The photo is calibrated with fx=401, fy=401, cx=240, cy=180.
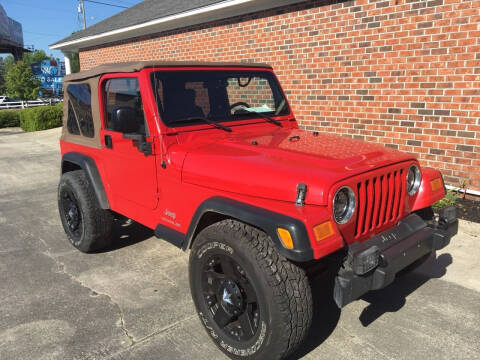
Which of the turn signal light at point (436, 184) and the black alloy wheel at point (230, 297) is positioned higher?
the turn signal light at point (436, 184)

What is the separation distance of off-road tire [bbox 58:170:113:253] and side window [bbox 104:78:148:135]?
2.46 feet

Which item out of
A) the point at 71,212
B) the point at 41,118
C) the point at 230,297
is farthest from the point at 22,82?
the point at 230,297

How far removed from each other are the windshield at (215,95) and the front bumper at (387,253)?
63.4 inches

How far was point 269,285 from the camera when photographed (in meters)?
2.19

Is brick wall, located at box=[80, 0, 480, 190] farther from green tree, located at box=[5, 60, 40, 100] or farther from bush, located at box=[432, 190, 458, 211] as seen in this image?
green tree, located at box=[5, 60, 40, 100]

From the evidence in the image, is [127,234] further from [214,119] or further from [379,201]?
[379,201]

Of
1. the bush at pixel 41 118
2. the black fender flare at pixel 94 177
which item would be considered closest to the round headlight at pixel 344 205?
the black fender flare at pixel 94 177

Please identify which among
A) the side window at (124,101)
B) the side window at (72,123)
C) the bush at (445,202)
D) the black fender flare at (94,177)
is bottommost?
the bush at (445,202)

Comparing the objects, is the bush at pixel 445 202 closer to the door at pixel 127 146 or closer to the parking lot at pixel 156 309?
the parking lot at pixel 156 309

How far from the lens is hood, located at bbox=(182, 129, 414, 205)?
2332 millimetres

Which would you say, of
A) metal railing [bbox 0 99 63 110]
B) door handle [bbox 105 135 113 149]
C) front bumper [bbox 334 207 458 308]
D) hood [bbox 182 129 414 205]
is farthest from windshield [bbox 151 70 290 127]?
metal railing [bbox 0 99 63 110]

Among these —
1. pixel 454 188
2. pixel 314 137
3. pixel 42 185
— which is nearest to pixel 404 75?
pixel 454 188

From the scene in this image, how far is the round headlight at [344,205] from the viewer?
7.65ft

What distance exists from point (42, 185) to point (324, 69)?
5.45 m
